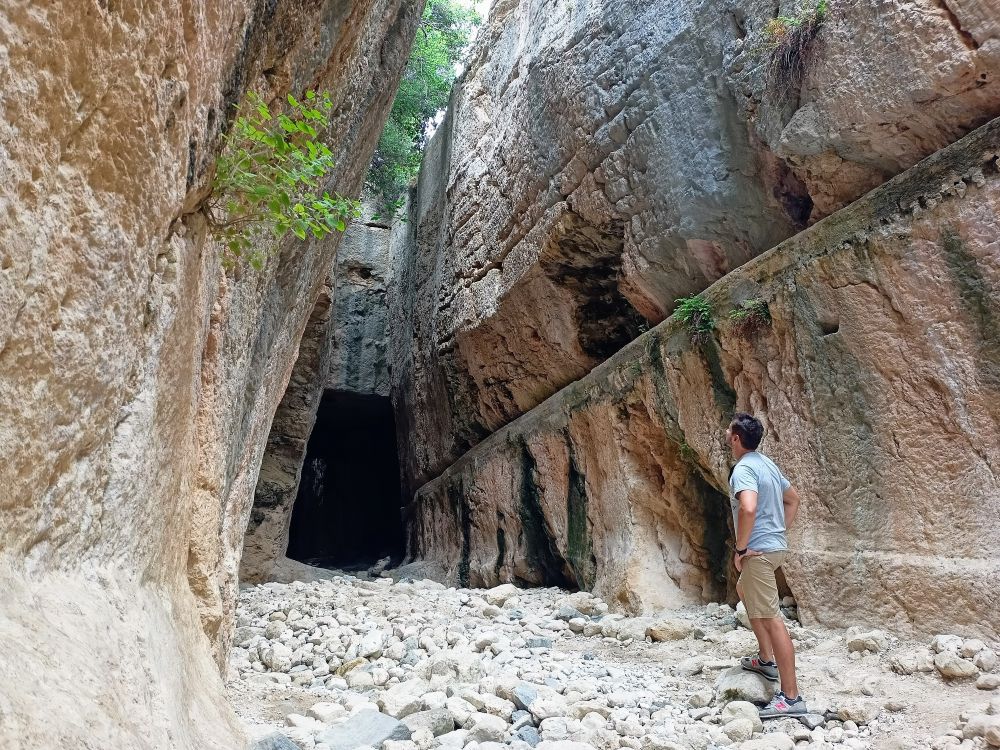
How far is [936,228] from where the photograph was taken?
4.21 m

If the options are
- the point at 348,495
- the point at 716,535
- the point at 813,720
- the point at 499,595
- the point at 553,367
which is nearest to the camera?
the point at 813,720

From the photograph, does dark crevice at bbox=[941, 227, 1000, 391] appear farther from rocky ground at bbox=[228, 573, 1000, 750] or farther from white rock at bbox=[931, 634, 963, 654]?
rocky ground at bbox=[228, 573, 1000, 750]

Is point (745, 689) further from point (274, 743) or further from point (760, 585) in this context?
point (274, 743)

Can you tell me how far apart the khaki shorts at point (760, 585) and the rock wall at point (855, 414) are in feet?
3.32

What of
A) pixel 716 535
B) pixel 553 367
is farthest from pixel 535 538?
pixel 716 535

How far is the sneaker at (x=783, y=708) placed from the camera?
10.6 ft

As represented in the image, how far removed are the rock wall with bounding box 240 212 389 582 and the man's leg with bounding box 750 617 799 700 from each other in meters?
7.41

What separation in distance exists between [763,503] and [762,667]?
0.81 meters

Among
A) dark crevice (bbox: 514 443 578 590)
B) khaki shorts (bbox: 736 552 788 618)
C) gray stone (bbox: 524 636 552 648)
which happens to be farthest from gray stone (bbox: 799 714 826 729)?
dark crevice (bbox: 514 443 578 590)

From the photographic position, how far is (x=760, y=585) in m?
3.59

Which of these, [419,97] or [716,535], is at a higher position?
[419,97]

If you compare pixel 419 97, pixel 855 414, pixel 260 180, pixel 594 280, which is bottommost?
pixel 855 414

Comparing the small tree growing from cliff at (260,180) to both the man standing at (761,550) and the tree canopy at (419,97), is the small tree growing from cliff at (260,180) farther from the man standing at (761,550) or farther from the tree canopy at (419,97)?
the tree canopy at (419,97)

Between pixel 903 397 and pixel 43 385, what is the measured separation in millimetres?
Answer: 4376
